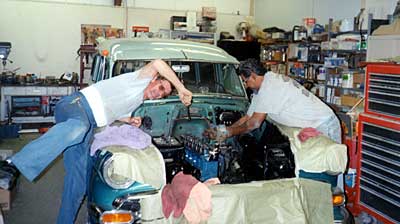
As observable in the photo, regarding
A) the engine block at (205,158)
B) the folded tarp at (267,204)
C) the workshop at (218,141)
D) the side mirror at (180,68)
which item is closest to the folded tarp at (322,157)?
the workshop at (218,141)

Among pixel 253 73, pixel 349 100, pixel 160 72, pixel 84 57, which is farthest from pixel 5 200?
pixel 84 57

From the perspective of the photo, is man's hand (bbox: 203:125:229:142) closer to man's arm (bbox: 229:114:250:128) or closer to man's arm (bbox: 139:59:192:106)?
man's arm (bbox: 229:114:250:128)

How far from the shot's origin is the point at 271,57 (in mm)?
8977

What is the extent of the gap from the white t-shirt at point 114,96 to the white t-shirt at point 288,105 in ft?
3.33

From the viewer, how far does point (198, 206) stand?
2.25 meters

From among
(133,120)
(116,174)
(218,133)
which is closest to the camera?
(116,174)

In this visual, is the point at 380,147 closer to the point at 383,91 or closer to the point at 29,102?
the point at 383,91

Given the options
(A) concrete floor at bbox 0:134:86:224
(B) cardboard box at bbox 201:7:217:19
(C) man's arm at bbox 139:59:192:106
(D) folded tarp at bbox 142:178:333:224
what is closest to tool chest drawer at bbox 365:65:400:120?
(D) folded tarp at bbox 142:178:333:224

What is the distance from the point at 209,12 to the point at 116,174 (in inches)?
306

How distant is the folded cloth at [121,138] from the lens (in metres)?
2.64

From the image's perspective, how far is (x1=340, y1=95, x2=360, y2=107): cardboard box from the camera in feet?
20.0

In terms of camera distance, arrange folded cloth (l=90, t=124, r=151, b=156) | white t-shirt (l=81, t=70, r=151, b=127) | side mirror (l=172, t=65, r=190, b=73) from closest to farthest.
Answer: folded cloth (l=90, t=124, r=151, b=156), white t-shirt (l=81, t=70, r=151, b=127), side mirror (l=172, t=65, r=190, b=73)

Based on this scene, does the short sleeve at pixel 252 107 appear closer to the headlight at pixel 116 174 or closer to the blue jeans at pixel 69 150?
the blue jeans at pixel 69 150

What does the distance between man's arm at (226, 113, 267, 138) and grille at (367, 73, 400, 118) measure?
1106 millimetres
